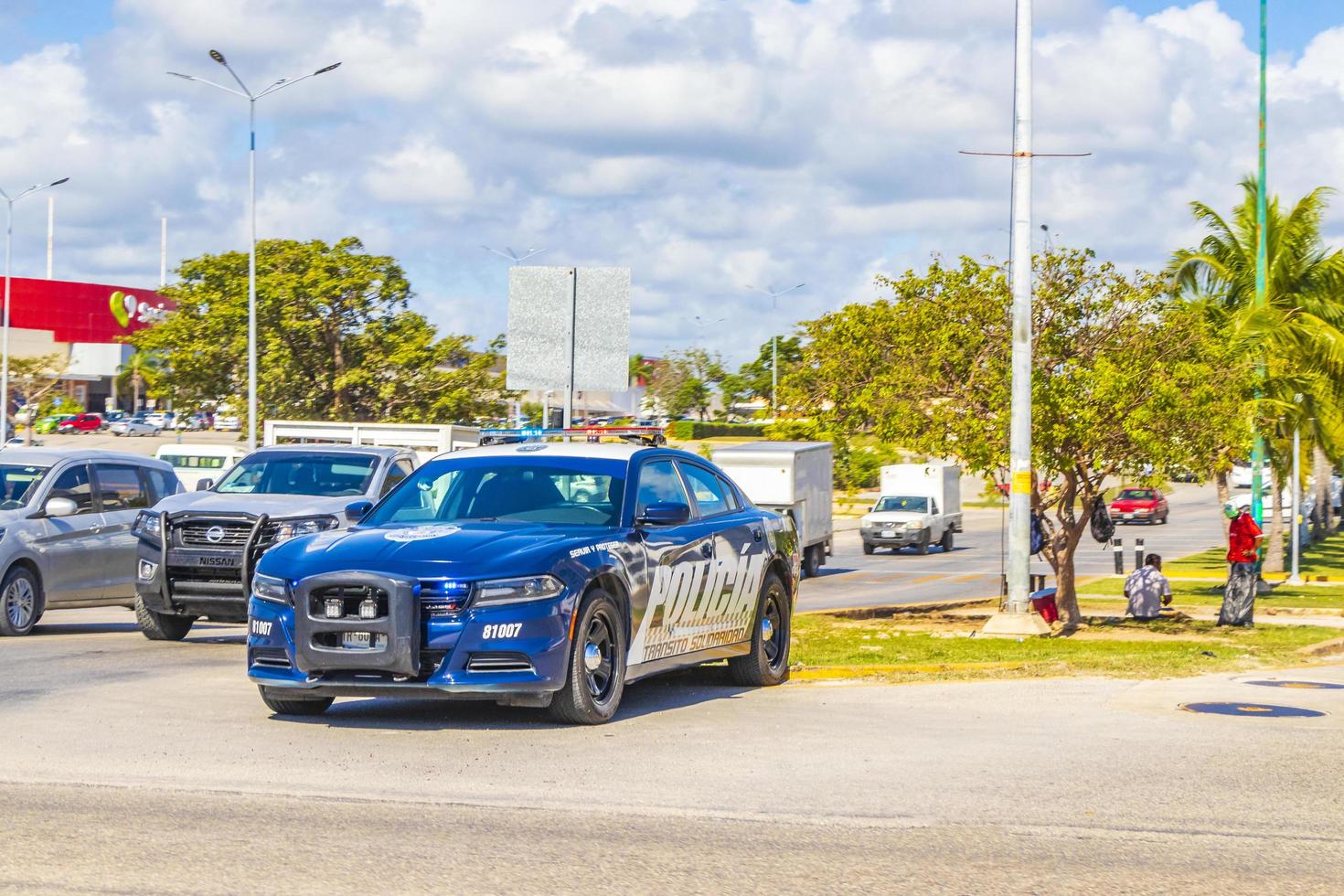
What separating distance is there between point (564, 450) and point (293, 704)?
244cm

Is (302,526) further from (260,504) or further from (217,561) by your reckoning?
(217,561)

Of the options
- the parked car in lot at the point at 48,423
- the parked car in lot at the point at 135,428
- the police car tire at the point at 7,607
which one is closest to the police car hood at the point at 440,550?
the police car tire at the point at 7,607

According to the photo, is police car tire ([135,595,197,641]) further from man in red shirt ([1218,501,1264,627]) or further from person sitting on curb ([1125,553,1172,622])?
person sitting on curb ([1125,553,1172,622])

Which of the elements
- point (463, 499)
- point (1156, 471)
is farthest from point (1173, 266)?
point (463, 499)

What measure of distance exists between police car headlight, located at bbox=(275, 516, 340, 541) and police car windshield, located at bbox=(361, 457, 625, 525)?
4.44 meters

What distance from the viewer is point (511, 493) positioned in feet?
36.0

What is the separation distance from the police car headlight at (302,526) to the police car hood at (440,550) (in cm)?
523

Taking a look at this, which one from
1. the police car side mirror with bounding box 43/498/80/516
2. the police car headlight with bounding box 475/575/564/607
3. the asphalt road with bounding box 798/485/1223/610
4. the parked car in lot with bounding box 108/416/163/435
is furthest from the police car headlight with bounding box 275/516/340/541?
the parked car in lot with bounding box 108/416/163/435

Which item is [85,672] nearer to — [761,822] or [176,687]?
[176,687]

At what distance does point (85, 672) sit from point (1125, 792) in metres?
8.19

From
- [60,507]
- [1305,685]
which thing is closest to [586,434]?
[1305,685]

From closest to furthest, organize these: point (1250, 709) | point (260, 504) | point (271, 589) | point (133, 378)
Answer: point (271, 589) → point (1250, 709) → point (260, 504) → point (133, 378)

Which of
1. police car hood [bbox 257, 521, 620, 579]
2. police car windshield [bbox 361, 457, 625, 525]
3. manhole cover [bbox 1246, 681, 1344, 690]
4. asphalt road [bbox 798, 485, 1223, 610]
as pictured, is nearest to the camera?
police car hood [bbox 257, 521, 620, 579]

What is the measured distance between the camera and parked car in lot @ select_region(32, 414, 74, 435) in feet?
302
